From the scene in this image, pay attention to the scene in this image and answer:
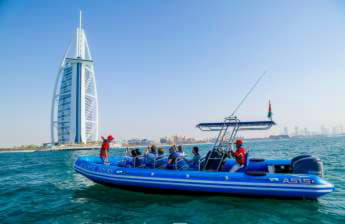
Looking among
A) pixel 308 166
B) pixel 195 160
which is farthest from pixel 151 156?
pixel 308 166

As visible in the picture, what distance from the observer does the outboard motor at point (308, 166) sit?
6961mm

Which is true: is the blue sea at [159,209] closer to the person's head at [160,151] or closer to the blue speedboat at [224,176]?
the blue speedboat at [224,176]

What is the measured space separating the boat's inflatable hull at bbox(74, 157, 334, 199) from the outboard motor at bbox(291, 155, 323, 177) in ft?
1.50

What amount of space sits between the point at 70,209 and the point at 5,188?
5480 mm

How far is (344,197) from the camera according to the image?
23.9 feet

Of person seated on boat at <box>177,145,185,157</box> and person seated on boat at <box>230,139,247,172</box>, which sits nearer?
person seated on boat at <box>230,139,247,172</box>

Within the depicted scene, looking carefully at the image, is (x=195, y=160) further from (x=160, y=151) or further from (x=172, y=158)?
(x=160, y=151)

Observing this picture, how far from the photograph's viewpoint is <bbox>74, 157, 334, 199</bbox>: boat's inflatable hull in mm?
6484

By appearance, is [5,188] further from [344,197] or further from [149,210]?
[344,197]

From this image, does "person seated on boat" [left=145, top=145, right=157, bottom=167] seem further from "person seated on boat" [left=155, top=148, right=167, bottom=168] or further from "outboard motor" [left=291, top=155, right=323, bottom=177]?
"outboard motor" [left=291, top=155, right=323, bottom=177]

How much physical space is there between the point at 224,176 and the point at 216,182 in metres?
0.31

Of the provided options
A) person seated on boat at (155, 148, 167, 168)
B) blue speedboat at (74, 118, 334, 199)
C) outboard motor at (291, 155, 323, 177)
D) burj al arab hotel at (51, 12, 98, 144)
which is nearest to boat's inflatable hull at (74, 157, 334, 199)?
blue speedboat at (74, 118, 334, 199)

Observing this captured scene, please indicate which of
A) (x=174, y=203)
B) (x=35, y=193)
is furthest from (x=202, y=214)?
(x=35, y=193)

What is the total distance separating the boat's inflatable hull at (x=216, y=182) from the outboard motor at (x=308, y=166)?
0.46 meters
